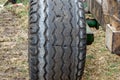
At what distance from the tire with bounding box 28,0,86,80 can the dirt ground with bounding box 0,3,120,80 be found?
3.61 feet

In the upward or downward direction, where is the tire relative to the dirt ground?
upward

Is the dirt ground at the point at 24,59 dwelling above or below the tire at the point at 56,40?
below

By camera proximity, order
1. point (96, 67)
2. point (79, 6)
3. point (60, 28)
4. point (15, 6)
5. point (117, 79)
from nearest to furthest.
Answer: point (60, 28) → point (79, 6) → point (117, 79) → point (96, 67) → point (15, 6)

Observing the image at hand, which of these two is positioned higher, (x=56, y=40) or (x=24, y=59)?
(x=56, y=40)

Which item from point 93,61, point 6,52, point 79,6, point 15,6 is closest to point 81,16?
point 79,6

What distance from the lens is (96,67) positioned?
4.15 meters

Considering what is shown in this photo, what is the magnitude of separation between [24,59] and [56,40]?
6.29 ft

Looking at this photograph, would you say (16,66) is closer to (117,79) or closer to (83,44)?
(117,79)

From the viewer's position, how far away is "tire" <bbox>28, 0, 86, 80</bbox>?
2.69 metres

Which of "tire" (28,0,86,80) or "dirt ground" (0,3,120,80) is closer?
"tire" (28,0,86,80)

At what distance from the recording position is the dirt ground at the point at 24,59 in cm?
398

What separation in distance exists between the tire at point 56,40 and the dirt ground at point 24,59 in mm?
1099

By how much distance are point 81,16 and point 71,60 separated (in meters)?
0.37

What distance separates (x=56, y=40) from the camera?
2691mm
